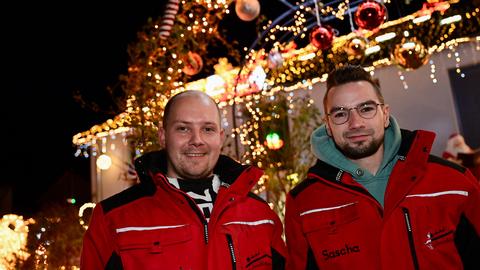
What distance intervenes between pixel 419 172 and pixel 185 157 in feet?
4.42

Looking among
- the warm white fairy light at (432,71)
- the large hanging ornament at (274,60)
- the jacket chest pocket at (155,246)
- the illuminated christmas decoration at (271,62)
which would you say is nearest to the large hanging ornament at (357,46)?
the illuminated christmas decoration at (271,62)

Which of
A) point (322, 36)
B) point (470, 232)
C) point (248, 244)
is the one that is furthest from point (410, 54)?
point (248, 244)

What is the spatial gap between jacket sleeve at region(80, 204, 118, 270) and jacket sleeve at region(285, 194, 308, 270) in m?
1.06

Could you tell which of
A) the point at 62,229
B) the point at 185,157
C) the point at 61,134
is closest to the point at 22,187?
the point at 61,134

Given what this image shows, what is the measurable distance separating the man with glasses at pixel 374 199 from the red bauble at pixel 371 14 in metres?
3.48

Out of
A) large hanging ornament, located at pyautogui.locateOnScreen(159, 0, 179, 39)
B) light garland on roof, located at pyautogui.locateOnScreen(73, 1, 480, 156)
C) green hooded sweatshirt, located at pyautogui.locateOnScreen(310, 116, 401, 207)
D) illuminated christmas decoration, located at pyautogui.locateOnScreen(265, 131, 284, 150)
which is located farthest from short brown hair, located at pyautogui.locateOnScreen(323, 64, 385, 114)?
illuminated christmas decoration, located at pyautogui.locateOnScreen(265, 131, 284, 150)

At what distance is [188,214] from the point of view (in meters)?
2.74

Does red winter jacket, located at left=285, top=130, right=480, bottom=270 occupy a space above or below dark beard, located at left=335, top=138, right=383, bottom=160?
below

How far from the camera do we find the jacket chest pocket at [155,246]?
2.65 meters

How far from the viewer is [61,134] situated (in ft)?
57.8

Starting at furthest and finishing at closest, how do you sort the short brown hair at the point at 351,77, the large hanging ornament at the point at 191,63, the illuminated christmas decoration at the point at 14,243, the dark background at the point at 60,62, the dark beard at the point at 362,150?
the dark background at the point at 60,62, the large hanging ornament at the point at 191,63, the illuminated christmas decoration at the point at 14,243, the short brown hair at the point at 351,77, the dark beard at the point at 362,150

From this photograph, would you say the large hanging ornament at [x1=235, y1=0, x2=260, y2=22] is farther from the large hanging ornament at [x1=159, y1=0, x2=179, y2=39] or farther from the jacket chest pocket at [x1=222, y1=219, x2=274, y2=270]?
the jacket chest pocket at [x1=222, y1=219, x2=274, y2=270]

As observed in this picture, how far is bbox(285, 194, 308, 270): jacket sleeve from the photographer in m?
2.92

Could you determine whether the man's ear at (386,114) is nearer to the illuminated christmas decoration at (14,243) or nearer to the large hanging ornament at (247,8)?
the illuminated christmas decoration at (14,243)
